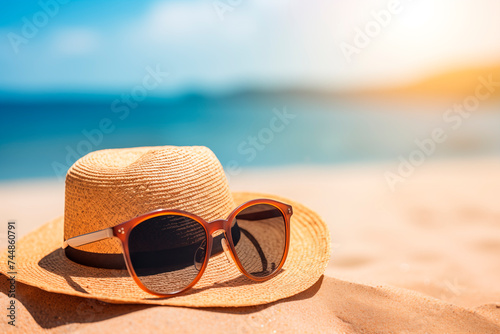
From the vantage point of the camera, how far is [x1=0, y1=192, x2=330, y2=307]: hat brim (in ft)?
4.60

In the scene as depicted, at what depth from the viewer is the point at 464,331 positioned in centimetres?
150

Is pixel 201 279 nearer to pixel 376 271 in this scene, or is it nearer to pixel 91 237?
pixel 91 237

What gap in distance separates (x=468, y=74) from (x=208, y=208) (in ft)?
51.5

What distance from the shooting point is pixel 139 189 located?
159cm

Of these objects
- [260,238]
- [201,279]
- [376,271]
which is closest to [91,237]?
[201,279]

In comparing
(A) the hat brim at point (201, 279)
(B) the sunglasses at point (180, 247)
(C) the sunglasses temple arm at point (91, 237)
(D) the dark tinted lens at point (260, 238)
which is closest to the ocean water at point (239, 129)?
(A) the hat brim at point (201, 279)

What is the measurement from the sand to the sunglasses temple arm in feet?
0.75

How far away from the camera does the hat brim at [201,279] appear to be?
4.60 ft

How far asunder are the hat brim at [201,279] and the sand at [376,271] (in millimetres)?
52

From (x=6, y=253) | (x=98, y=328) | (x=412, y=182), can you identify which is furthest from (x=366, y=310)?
(x=412, y=182)

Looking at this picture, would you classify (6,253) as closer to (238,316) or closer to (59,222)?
(59,222)

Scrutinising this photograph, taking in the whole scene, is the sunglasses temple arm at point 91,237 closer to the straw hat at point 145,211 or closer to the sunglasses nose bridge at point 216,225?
the straw hat at point 145,211

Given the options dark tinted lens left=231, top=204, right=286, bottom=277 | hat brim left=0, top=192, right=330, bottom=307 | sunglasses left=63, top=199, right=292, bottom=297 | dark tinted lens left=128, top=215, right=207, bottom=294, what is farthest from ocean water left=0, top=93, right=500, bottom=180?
dark tinted lens left=128, top=215, right=207, bottom=294

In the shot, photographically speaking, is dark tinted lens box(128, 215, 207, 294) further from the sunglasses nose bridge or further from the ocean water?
the ocean water
